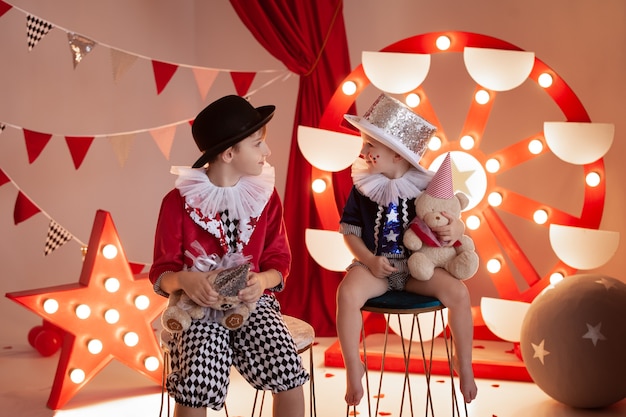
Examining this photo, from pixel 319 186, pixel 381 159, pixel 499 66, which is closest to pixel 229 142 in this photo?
pixel 381 159

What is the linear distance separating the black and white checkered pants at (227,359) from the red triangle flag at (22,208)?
5.41 ft

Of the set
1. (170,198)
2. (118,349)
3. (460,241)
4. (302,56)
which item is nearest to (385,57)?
(302,56)

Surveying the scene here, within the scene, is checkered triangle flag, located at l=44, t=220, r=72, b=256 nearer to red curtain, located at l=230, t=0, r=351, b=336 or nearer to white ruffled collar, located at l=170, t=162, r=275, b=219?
red curtain, located at l=230, t=0, r=351, b=336

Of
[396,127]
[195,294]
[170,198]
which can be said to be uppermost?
[396,127]

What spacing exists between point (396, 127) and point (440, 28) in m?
1.54

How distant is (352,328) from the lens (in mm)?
2469

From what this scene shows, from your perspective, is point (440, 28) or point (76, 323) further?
point (440, 28)

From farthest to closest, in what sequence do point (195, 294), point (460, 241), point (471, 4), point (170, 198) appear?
point (471, 4) < point (460, 241) < point (170, 198) < point (195, 294)

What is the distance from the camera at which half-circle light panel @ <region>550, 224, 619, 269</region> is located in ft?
10.2

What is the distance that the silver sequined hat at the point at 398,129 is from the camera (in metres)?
2.54

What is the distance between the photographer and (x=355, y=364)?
2.46 m

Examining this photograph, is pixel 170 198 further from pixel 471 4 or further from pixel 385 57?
pixel 471 4

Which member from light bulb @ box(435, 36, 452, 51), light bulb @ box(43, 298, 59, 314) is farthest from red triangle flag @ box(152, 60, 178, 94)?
light bulb @ box(435, 36, 452, 51)

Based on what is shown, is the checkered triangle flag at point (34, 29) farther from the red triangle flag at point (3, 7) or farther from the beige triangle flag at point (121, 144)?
the beige triangle flag at point (121, 144)
